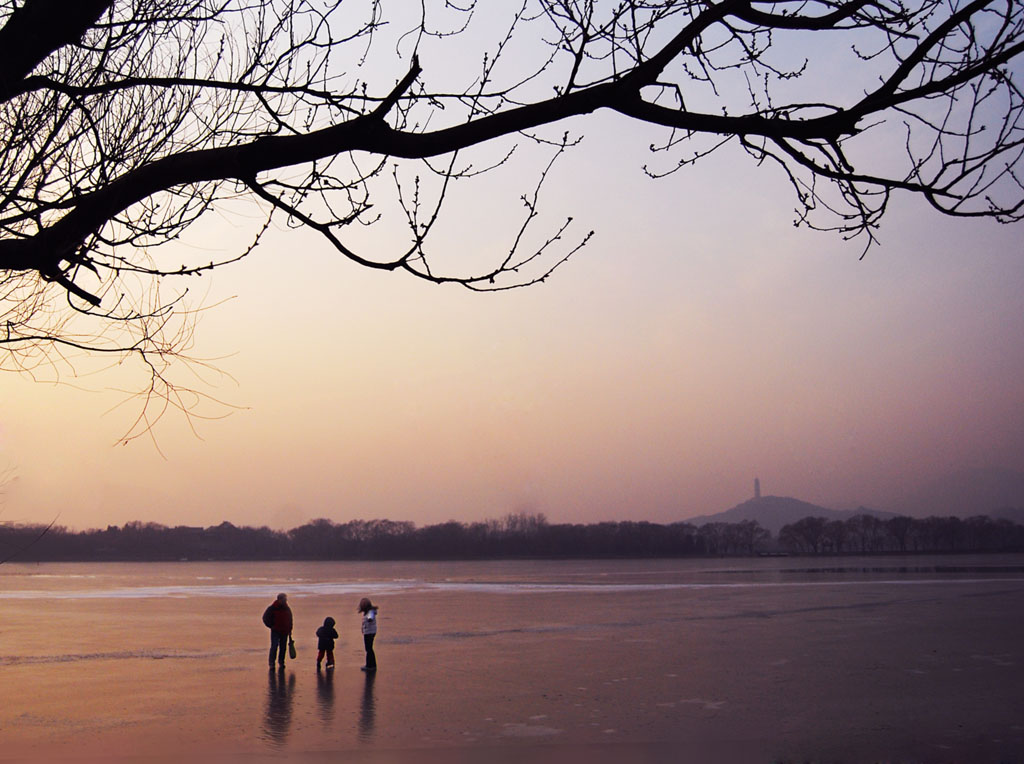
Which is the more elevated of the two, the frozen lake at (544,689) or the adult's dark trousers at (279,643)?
the adult's dark trousers at (279,643)

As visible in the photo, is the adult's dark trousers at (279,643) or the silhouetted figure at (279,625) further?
the silhouetted figure at (279,625)

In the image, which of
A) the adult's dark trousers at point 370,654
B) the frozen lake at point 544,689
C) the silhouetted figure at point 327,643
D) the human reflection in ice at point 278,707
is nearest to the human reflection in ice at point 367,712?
the frozen lake at point 544,689

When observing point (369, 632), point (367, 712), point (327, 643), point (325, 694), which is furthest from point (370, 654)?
point (367, 712)

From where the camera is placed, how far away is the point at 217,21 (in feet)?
18.5

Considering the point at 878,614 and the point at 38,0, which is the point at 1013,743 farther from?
the point at 878,614

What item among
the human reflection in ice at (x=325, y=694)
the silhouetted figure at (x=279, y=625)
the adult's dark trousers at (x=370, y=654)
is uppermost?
the silhouetted figure at (x=279, y=625)

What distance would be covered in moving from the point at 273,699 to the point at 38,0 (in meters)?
10.1

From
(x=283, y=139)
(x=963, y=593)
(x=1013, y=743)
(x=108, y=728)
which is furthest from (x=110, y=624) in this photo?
(x=963, y=593)

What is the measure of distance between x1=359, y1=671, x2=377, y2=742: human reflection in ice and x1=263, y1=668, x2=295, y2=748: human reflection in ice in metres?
0.78

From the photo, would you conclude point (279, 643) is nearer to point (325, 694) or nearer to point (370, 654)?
point (370, 654)

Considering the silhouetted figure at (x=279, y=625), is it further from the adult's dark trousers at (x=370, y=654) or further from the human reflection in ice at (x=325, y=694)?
the adult's dark trousers at (x=370, y=654)

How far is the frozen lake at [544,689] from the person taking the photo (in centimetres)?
940

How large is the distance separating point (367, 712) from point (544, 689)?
8.71ft

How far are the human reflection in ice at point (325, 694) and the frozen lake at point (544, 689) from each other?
0.06 meters
